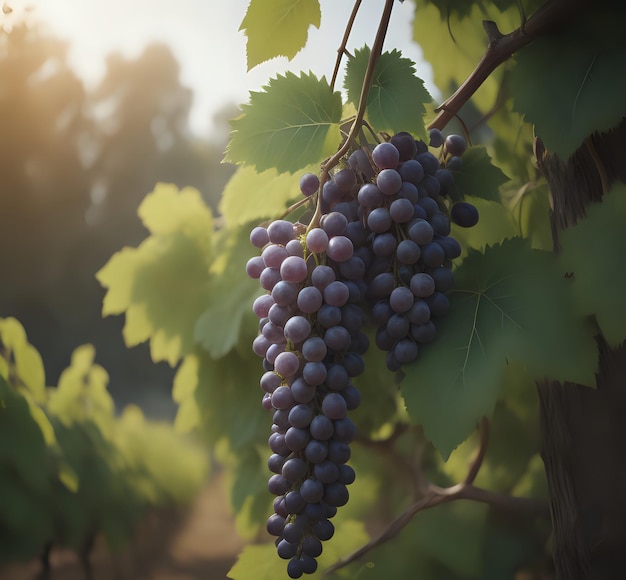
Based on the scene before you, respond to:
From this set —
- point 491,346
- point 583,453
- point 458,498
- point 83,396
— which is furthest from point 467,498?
point 83,396

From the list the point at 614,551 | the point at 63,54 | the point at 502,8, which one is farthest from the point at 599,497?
the point at 63,54

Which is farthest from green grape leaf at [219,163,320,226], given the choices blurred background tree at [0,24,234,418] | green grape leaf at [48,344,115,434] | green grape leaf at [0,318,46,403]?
blurred background tree at [0,24,234,418]

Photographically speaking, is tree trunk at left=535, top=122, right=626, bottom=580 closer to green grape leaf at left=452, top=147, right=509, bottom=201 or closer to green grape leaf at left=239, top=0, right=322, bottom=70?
green grape leaf at left=452, top=147, right=509, bottom=201

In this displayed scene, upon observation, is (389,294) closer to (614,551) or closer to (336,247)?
(336,247)

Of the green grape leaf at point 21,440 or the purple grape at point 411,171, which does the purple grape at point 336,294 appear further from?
the green grape leaf at point 21,440

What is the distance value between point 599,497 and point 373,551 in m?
0.24

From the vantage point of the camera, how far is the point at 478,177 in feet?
1.36

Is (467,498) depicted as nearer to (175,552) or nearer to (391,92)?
(391,92)

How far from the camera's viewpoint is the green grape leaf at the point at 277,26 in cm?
40

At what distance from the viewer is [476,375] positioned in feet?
1.10

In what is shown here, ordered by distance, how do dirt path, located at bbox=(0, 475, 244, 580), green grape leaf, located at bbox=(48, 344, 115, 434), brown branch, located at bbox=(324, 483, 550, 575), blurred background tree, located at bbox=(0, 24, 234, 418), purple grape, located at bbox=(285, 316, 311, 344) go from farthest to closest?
1. blurred background tree, located at bbox=(0, 24, 234, 418)
2. dirt path, located at bbox=(0, 475, 244, 580)
3. green grape leaf, located at bbox=(48, 344, 115, 434)
4. brown branch, located at bbox=(324, 483, 550, 575)
5. purple grape, located at bbox=(285, 316, 311, 344)

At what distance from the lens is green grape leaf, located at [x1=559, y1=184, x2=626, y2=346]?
1.11ft

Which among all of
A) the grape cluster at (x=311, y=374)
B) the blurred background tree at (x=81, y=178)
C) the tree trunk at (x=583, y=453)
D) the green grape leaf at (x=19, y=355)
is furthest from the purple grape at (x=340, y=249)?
the blurred background tree at (x=81, y=178)

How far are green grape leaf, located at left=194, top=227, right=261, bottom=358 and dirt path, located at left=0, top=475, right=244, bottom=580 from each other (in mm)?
805
